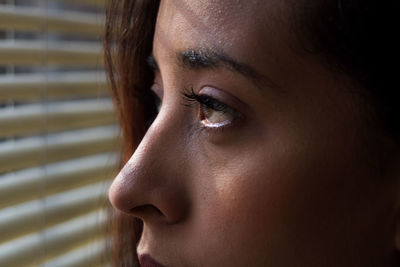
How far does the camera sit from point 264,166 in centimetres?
68

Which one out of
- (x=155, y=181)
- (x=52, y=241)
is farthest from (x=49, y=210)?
(x=155, y=181)

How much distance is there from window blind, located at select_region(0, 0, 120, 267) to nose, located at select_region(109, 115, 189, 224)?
11.7 inches

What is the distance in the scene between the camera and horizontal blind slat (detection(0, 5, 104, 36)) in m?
0.93

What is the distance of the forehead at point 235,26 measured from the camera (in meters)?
0.67

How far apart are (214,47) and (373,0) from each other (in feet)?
0.65

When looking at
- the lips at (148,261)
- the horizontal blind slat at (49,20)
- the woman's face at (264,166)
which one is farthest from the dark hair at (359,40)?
the horizontal blind slat at (49,20)

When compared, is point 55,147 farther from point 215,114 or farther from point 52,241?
point 215,114

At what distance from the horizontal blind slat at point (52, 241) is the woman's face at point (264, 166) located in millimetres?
332

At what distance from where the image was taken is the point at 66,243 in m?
1.11

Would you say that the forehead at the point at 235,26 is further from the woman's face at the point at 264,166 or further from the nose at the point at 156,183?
the nose at the point at 156,183

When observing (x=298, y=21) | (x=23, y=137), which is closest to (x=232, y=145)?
(x=298, y=21)

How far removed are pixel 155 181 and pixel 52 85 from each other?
0.42 metres

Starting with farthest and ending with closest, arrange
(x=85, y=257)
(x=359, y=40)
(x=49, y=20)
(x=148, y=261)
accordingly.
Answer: (x=85, y=257) < (x=49, y=20) < (x=148, y=261) < (x=359, y=40)

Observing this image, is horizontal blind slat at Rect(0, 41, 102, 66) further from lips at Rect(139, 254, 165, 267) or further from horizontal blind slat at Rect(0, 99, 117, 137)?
lips at Rect(139, 254, 165, 267)
